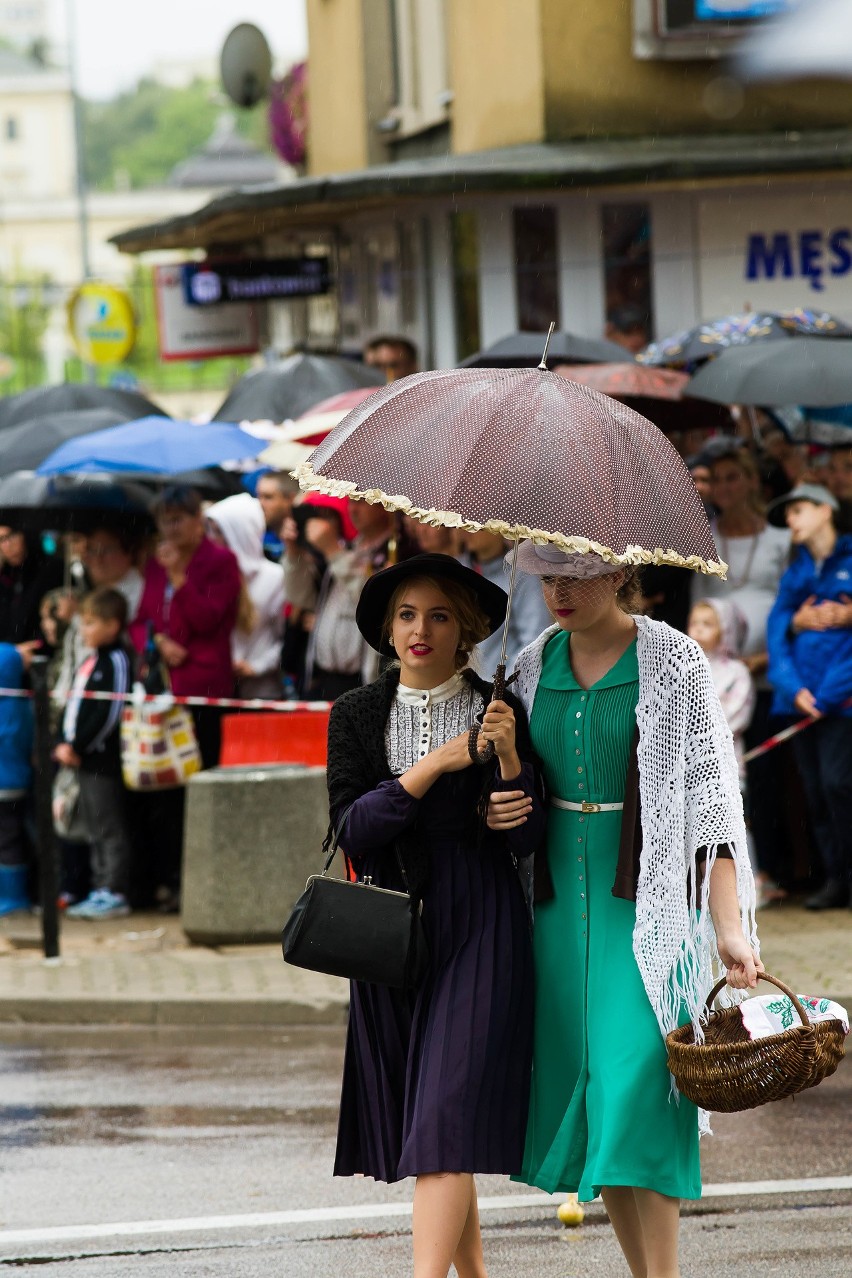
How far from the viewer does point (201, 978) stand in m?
9.70

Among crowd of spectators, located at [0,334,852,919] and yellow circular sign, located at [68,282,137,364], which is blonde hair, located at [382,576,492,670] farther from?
yellow circular sign, located at [68,282,137,364]

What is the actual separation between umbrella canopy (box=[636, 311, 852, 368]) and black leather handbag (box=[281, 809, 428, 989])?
7.46 m

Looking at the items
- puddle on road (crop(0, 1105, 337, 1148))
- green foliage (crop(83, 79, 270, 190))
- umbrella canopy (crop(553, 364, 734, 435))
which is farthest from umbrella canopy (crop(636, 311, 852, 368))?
green foliage (crop(83, 79, 270, 190))

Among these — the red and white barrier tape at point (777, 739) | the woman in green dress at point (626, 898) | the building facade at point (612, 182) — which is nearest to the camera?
the woman in green dress at point (626, 898)

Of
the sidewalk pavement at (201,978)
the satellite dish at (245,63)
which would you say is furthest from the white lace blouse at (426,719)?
the satellite dish at (245,63)

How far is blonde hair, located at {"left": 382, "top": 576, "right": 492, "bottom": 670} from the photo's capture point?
5.04 m

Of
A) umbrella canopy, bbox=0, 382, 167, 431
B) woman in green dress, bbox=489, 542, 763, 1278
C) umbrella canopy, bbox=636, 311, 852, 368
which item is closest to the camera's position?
woman in green dress, bbox=489, 542, 763, 1278

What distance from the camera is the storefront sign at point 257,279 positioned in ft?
63.8

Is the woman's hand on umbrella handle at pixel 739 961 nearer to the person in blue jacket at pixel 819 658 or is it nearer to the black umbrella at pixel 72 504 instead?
the person in blue jacket at pixel 819 658

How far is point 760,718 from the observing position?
10.8 m

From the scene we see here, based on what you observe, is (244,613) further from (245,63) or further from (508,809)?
(245,63)

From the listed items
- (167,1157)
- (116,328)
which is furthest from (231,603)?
(116,328)

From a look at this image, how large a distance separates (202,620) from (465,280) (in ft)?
23.5

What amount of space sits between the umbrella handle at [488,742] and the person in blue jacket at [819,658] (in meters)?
5.46
